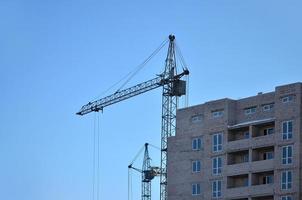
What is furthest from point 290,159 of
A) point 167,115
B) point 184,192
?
point 167,115

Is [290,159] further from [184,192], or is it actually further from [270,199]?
[184,192]

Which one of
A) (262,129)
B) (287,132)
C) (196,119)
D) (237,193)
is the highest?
(196,119)

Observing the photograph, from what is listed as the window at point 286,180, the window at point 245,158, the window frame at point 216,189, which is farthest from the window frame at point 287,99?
the window frame at point 216,189

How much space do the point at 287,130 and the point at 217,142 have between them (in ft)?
42.0

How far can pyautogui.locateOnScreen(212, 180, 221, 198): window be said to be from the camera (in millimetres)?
119375

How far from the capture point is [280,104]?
112 metres

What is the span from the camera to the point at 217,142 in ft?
396

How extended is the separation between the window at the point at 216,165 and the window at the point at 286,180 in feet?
37.6

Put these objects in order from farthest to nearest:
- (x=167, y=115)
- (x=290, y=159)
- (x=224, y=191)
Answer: (x=167, y=115), (x=224, y=191), (x=290, y=159)

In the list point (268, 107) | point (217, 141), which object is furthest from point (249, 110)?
point (217, 141)

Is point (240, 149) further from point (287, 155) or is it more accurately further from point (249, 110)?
point (287, 155)

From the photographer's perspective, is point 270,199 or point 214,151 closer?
point 270,199

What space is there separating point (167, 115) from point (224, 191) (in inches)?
1893

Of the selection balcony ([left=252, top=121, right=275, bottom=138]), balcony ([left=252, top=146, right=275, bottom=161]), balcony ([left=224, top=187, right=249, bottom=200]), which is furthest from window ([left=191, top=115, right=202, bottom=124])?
balcony ([left=224, top=187, right=249, bottom=200])
